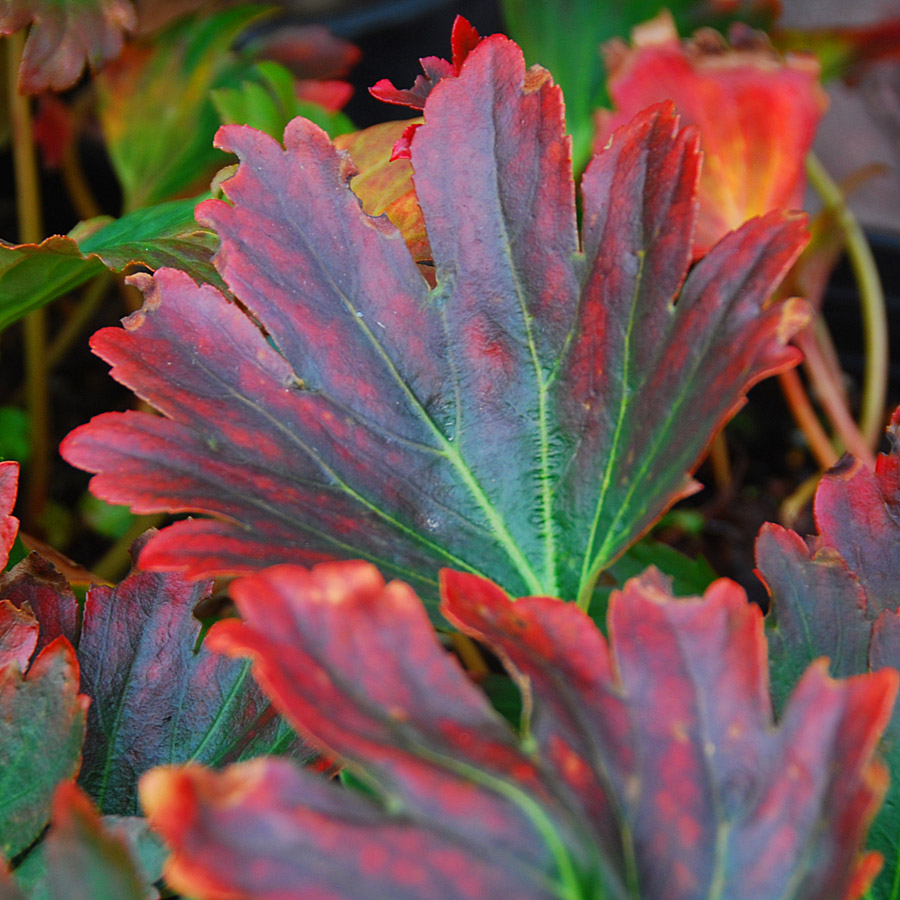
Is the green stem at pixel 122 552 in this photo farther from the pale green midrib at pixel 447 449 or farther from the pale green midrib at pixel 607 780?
the pale green midrib at pixel 607 780

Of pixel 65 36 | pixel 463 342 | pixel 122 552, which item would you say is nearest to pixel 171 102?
pixel 65 36

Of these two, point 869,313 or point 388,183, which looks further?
point 869,313

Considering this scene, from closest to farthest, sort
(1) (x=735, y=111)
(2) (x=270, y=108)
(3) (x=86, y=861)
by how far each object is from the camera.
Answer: (3) (x=86, y=861), (2) (x=270, y=108), (1) (x=735, y=111)

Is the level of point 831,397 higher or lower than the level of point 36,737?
lower

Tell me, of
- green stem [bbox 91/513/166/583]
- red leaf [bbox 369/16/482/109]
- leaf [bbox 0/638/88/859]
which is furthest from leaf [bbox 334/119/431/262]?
green stem [bbox 91/513/166/583]

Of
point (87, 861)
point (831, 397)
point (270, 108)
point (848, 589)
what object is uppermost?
point (270, 108)

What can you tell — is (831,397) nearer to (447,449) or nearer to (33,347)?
(447,449)

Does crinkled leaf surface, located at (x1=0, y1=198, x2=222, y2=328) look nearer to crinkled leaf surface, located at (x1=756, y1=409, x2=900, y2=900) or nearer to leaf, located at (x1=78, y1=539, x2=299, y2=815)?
leaf, located at (x1=78, y1=539, x2=299, y2=815)
